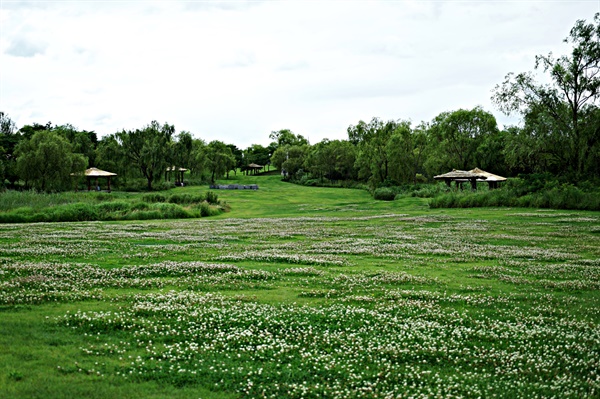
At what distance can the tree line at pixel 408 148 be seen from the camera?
164 ft

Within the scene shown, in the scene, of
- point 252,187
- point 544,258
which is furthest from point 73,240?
point 252,187

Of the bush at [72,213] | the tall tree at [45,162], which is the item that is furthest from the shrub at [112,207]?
the tall tree at [45,162]

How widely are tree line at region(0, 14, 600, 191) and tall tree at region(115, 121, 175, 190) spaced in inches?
7.4

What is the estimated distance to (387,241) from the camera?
24766 millimetres

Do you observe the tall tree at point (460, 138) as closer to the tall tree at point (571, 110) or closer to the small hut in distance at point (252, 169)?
the tall tree at point (571, 110)

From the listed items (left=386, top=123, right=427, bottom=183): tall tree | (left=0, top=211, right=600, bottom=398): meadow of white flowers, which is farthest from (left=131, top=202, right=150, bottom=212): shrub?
(left=386, top=123, right=427, bottom=183): tall tree

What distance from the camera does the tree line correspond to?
49969 millimetres

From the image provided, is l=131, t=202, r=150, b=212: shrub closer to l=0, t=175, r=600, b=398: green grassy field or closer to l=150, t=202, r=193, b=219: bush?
l=150, t=202, r=193, b=219: bush

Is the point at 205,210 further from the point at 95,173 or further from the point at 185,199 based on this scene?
the point at 95,173

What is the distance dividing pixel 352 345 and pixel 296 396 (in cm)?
233

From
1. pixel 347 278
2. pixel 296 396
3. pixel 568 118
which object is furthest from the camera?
pixel 568 118

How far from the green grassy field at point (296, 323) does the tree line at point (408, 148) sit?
3417 centimetres

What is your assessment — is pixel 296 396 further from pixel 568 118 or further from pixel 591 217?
pixel 568 118

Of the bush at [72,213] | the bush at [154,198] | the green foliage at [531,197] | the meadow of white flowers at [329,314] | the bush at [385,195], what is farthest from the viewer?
the bush at [385,195]
